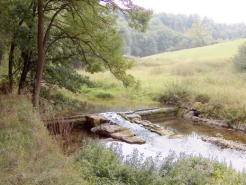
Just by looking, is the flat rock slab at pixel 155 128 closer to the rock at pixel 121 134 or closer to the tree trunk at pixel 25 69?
the rock at pixel 121 134

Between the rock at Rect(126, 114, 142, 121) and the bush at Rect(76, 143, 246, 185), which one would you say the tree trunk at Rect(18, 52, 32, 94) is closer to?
the bush at Rect(76, 143, 246, 185)

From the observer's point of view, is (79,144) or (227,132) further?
(227,132)

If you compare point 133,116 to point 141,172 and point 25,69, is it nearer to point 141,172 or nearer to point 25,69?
point 25,69

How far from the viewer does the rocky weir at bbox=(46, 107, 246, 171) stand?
7676mm

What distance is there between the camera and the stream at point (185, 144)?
7.39m

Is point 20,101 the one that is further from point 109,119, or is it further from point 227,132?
point 227,132

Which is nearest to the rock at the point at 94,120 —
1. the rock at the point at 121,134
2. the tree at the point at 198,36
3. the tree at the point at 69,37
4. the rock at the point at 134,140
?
the rock at the point at 121,134

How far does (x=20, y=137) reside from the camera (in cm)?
430

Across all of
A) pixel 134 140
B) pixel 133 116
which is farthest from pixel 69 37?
pixel 133 116

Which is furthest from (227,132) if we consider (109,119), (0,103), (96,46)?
(0,103)

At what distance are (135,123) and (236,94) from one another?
235 inches

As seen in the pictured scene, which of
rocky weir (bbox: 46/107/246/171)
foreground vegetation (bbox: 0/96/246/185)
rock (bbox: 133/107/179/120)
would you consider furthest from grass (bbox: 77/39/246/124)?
foreground vegetation (bbox: 0/96/246/185)

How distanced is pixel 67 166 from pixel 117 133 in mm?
5377

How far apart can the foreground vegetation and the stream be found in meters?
1.09
